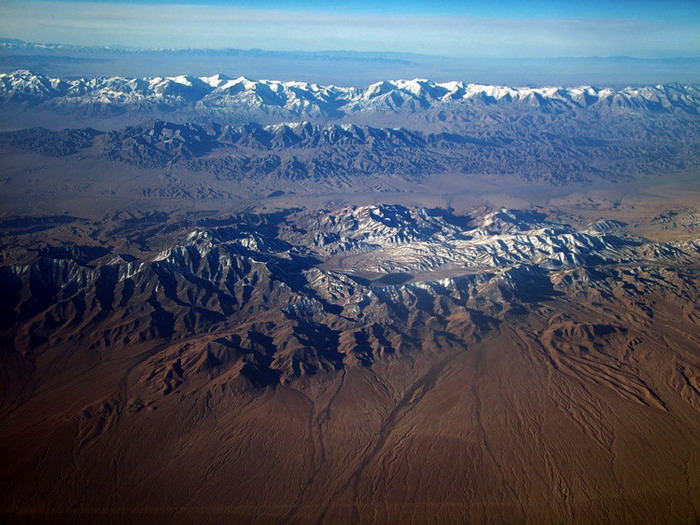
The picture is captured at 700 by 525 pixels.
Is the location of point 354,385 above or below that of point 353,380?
below

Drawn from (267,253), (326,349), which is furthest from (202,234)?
(326,349)

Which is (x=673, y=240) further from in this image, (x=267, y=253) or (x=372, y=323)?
(x=267, y=253)

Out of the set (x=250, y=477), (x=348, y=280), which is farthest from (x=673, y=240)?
(x=250, y=477)

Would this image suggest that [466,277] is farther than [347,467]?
Yes

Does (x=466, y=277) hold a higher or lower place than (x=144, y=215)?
higher

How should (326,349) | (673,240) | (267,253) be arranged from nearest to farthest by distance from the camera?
(326,349) → (267,253) → (673,240)

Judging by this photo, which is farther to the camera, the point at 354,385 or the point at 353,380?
the point at 353,380

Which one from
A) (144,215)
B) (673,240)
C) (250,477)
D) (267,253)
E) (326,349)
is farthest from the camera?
(144,215)
